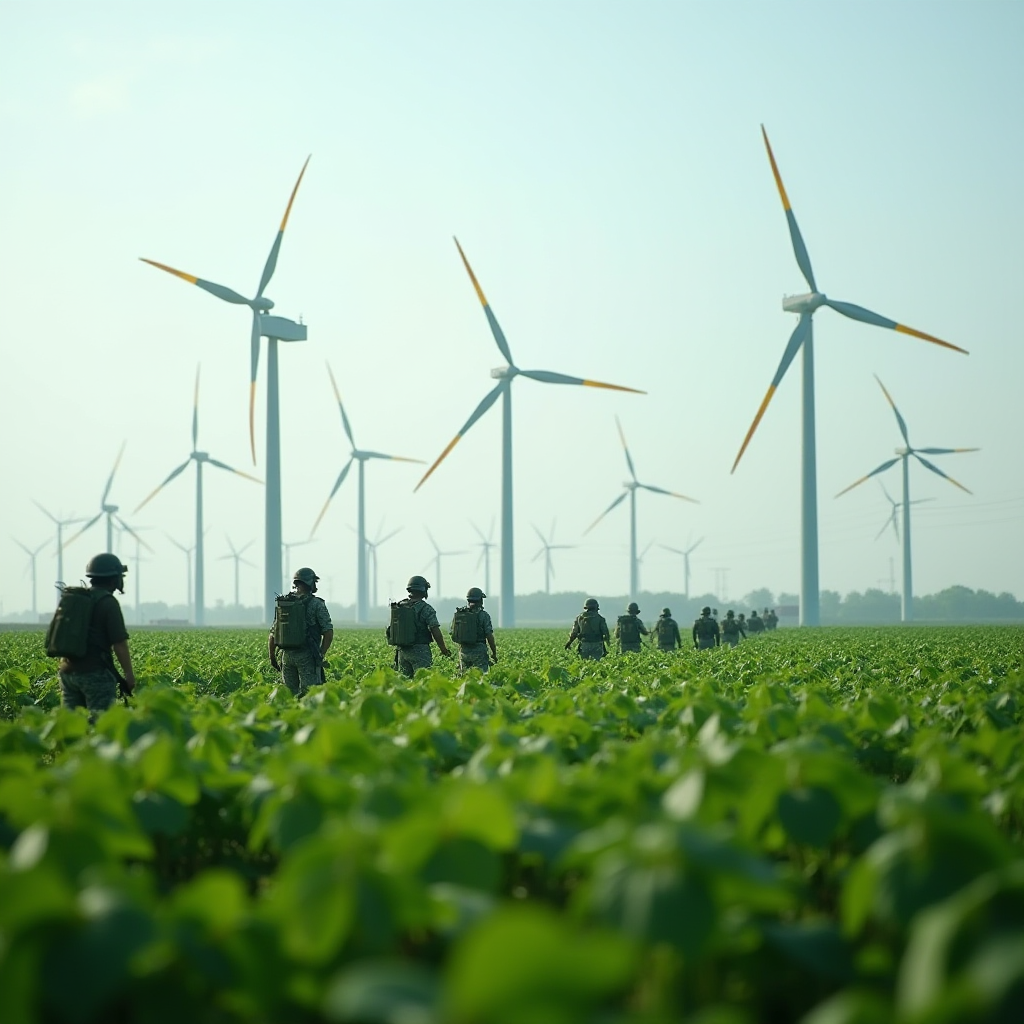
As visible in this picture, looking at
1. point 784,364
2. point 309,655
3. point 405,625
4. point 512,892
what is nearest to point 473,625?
point 405,625

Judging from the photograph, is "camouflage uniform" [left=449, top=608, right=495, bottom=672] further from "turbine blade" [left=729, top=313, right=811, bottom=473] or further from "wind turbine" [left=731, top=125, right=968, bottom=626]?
"wind turbine" [left=731, top=125, right=968, bottom=626]

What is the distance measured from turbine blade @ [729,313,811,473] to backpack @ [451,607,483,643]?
89.8 ft

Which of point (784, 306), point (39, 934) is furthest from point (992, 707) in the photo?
point (784, 306)

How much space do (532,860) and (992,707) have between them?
169 inches

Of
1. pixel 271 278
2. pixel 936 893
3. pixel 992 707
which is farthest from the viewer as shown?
pixel 271 278

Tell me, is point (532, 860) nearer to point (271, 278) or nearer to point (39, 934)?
Answer: point (39, 934)

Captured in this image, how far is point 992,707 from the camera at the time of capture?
270 inches

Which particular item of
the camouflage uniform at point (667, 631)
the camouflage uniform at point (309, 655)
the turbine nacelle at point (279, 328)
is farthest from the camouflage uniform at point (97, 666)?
the turbine nacelle at point (279, 328)

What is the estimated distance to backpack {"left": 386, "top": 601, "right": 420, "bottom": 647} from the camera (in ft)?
56.3

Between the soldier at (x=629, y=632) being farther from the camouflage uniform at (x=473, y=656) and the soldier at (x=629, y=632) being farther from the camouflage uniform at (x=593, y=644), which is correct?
the camouflage uniform at (x=473, y=656)

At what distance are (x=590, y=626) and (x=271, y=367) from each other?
4317 centimetres

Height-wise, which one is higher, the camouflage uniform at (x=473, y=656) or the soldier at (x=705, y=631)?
the camouflage uniform at (x=473, y=656)

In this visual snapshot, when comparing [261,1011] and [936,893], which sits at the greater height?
[936,893]

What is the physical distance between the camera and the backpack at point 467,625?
719 inches
